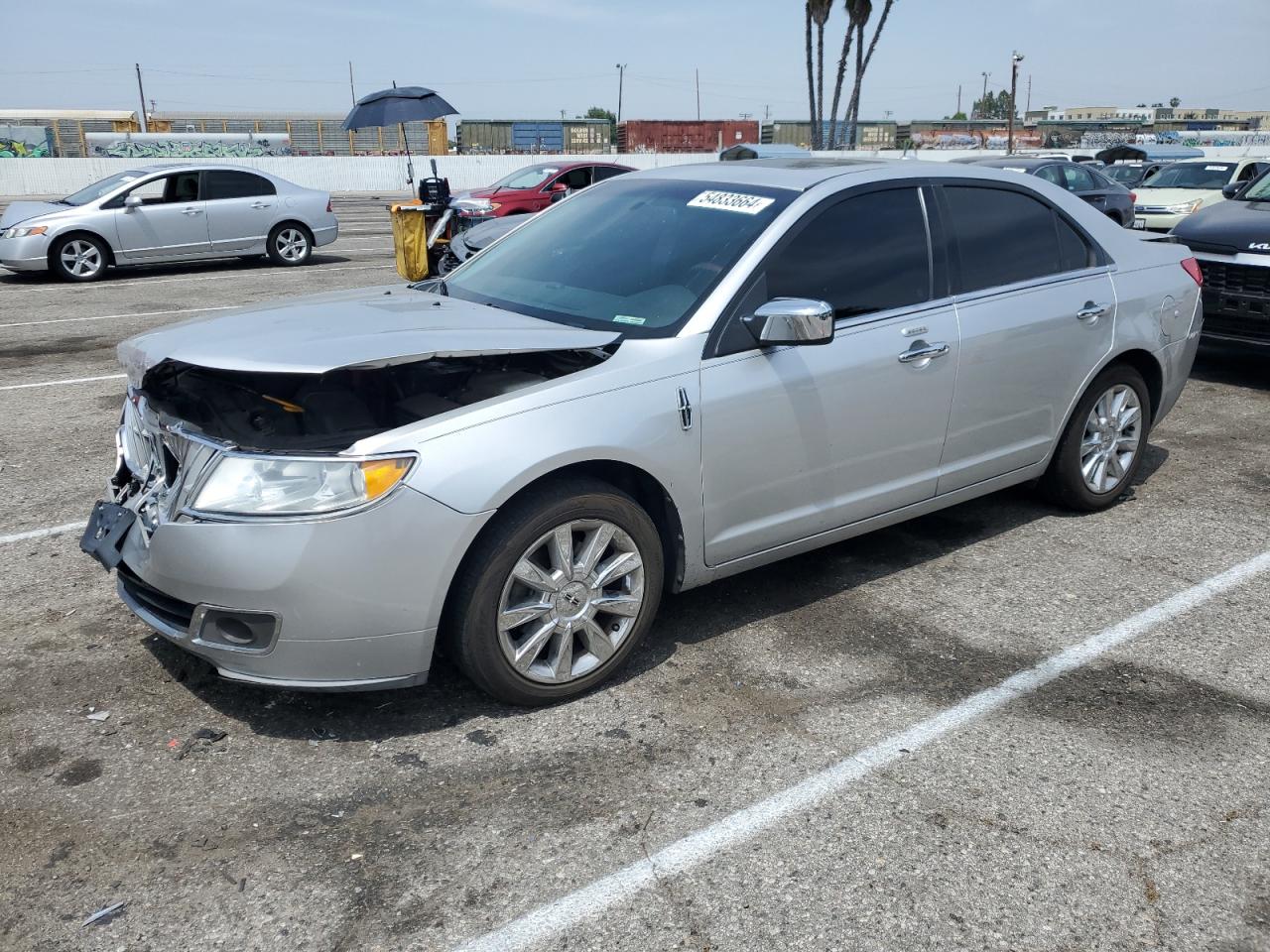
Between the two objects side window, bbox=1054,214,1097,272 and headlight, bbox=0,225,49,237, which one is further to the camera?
headlight, bbox=0,225,49,237

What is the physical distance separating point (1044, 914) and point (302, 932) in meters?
1.77

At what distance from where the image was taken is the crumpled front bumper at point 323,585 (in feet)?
10.1

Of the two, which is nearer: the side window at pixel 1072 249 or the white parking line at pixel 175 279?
the side window at pixel 1072 249

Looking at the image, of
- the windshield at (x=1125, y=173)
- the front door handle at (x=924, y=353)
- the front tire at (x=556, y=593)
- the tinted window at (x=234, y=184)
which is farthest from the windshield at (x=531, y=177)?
the front tire at (x=556, y=593)

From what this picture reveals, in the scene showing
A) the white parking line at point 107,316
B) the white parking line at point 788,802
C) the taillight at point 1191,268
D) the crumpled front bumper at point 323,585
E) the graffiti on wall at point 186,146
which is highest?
the graffiti on wall at point 186,146

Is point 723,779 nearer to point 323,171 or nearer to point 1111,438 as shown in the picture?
point 1111,438

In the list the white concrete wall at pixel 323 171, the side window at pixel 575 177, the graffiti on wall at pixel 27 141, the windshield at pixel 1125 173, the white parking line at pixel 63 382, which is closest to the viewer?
the white parking line at pixel 63 382

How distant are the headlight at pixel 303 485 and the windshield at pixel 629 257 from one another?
1109 millimetres

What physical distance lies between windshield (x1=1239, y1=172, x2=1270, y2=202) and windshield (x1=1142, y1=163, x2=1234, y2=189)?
8.96 metres

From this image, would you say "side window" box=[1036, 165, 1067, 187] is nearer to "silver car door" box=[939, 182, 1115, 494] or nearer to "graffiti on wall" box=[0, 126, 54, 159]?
"silver car door" box=[939, 182, 1115, 494]

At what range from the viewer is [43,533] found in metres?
5.10

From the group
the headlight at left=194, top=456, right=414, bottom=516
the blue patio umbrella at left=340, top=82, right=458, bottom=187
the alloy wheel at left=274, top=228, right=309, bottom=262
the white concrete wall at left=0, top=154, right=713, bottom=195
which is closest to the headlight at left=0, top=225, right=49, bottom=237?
the alloy wheel at left=274, top=228, right=309, bottom=262

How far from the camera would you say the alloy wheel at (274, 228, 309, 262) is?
622 inches

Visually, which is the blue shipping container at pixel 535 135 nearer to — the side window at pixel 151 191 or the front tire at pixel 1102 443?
the side window at pixel 151 191
